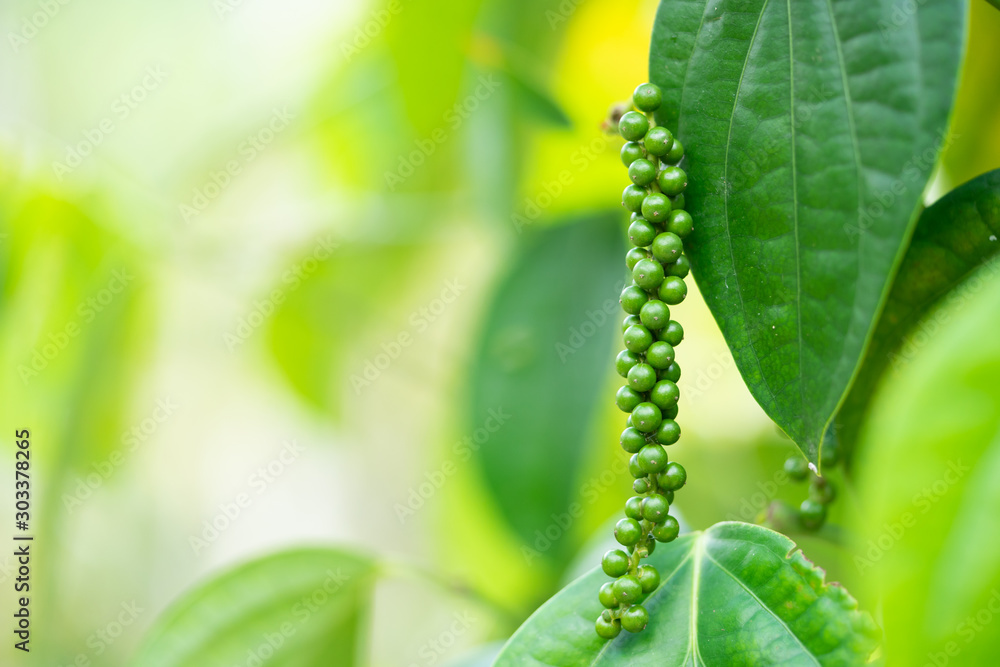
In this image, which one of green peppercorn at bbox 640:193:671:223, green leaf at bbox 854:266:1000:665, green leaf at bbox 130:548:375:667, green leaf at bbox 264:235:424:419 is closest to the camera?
green leaf at bbox 854:266:1000:665

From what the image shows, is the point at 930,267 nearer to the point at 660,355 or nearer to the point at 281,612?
the point at 660,355

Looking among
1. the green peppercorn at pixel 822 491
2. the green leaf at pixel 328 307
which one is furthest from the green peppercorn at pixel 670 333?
the green leaf at pixel 328 307

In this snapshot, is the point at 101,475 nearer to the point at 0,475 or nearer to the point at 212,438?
the point at 0,475

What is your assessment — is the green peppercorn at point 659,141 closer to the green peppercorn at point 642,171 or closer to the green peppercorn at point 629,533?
the green peppercorn at point 642,171

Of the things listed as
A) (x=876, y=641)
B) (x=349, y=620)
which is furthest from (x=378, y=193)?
(x=876, y=641)

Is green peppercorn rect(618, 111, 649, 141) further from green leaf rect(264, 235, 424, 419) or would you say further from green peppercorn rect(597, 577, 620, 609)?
green leaf rect(264, 235, 424, 419)

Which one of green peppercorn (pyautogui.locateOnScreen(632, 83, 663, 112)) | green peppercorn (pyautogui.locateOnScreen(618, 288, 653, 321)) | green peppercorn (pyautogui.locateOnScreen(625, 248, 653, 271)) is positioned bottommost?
green peppercorn (pyautogui.locateOnScreen(618, 288, 653, 321))

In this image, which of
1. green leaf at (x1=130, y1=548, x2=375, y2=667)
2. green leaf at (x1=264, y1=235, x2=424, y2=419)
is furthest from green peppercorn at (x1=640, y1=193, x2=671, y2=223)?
green leaf at (x1=264, y1=235, x2=424, y2=419)
